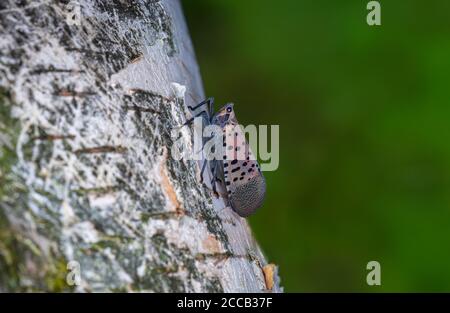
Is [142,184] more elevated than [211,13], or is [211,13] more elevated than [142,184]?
[211,13]

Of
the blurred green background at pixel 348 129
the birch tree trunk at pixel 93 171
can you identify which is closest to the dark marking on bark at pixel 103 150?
the birch tree trunk at pixel 93 171

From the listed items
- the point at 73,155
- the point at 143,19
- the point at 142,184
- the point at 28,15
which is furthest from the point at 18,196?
the point at 143,19

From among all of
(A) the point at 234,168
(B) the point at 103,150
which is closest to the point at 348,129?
(A) the point at 234,168

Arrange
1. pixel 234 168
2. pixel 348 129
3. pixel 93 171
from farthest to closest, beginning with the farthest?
pixel 348 129, pixel 234 168, pixel 93 171

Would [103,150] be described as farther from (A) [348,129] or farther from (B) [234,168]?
(A) [348,129]

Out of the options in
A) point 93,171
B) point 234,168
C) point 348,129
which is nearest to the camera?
point 93,171

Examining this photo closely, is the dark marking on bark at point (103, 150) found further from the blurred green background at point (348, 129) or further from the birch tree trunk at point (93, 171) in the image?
the blurred green background at point (348, 129)
